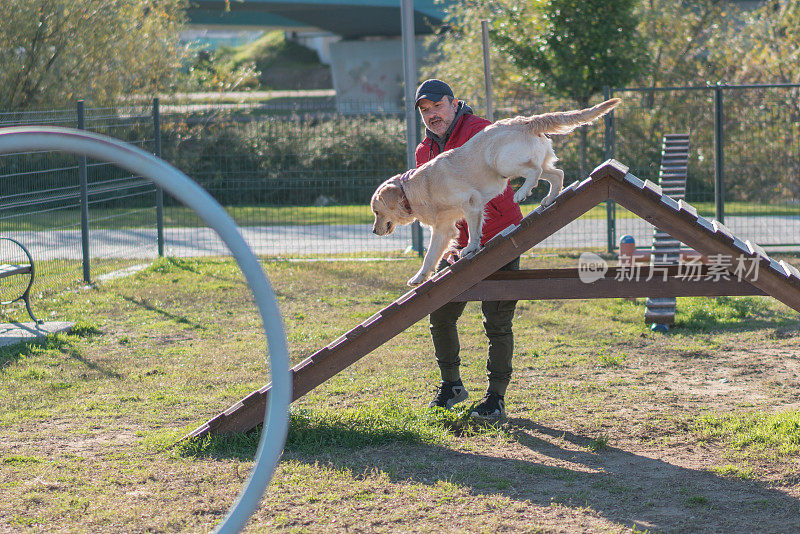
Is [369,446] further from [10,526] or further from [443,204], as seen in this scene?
[10,526]

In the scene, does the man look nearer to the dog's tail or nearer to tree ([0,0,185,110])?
the dog's tail

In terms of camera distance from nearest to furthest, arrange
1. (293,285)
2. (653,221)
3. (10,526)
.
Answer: (10,526) → (653,221) → (293,285)

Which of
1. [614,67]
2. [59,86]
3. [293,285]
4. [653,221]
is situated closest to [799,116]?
[614,67]

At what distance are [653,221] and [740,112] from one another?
13525mm

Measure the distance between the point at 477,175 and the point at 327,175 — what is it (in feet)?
44.8

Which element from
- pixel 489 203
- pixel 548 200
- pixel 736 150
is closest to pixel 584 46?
pixel 736 150

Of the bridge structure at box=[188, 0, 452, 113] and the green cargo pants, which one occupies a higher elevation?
the bridge structure at box=[188, 0, 452, 113]

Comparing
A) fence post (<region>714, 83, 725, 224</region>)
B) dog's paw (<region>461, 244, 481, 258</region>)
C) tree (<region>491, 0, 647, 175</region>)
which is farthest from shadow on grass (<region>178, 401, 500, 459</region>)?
tree (<region>491, 0, 647, 175</region>)

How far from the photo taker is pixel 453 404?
6.51 meters

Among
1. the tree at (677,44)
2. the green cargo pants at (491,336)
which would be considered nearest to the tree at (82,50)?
the tree at (677,44)

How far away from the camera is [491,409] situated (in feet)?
20.8

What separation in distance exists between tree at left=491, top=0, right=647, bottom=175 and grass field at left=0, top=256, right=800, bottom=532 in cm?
597

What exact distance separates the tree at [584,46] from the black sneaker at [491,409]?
853cm

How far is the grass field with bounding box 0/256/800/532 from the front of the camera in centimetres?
477
